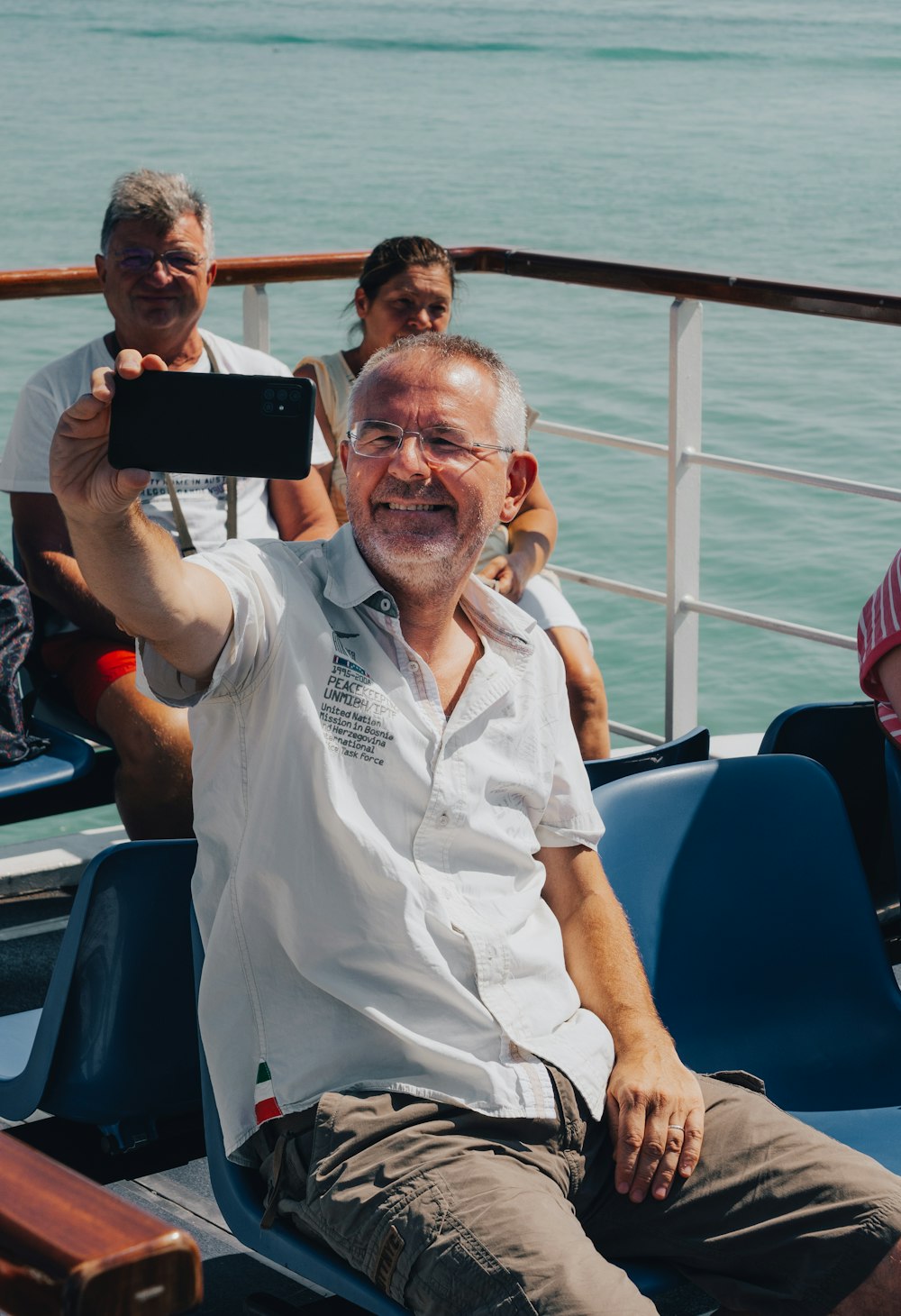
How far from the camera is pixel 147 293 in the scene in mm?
2797

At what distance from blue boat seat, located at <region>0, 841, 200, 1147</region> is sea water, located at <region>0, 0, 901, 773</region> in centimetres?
254

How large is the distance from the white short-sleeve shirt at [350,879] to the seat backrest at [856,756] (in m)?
0.72

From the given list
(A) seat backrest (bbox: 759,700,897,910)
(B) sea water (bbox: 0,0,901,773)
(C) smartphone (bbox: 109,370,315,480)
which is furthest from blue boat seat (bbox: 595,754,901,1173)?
(B) sea water (bbox: 0,0,901,773)

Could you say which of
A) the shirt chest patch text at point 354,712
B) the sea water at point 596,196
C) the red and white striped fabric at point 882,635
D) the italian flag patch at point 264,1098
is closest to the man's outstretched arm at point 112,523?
the shirt chest patch text at point 354,712

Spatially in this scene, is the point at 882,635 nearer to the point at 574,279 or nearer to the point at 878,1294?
the point at 878,1294

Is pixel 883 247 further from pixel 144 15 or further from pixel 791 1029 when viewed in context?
pixel 144 15

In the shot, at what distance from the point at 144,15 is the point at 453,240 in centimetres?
2820

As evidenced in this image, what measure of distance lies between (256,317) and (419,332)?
50cm

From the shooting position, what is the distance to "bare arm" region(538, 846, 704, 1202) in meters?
1.57

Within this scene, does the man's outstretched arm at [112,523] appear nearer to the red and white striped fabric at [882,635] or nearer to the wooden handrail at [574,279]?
the red and white striped fabric at [882,635]

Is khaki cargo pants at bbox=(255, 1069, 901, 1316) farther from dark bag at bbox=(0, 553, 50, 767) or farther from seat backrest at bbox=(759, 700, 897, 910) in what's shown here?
dark bag at bbox=(0, 553, 50, 767)

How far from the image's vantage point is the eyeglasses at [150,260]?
2.80m

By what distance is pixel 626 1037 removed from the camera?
65.2 inches

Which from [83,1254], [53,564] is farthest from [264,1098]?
[53,564]
